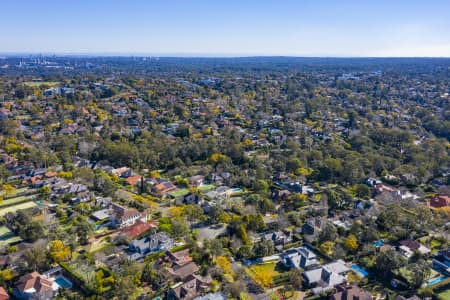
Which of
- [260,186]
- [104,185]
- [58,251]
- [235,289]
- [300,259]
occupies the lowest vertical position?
[300,259]

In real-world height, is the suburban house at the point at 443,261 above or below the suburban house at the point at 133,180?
below

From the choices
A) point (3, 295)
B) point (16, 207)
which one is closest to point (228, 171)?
point (16, 207)

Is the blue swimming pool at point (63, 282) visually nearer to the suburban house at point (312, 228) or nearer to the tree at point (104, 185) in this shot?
the tree at point (104, 185)

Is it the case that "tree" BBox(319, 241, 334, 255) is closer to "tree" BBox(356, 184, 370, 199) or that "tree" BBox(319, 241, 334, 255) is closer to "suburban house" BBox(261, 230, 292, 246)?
"suburban house" BBox(261, 230, 292, 246)

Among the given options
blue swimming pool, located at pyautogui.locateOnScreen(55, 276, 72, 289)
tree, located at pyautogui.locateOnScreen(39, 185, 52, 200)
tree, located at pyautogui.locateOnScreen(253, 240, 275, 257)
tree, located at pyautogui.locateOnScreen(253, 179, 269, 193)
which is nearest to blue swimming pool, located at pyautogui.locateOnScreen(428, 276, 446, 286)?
tree, located at pyautogui.locateOnScreen(253, 240, 275, 257)

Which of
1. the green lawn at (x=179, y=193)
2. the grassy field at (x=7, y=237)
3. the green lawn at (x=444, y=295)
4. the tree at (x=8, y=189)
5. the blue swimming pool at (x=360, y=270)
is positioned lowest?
the green lawn at (x=444, y=295)

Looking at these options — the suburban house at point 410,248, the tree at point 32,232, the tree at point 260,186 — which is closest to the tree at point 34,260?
the tree at point 32,232

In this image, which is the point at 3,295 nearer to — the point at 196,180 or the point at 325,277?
the point at 325,277
